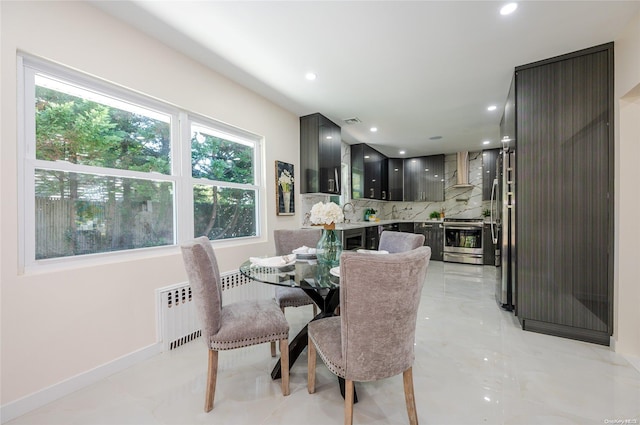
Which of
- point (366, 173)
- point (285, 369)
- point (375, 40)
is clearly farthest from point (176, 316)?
point (366, 173)

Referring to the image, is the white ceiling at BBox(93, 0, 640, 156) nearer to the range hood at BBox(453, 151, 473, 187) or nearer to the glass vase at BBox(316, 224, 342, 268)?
the glass vase at BBox(316, 224, 342, 268)

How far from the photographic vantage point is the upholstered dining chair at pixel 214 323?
148 cm

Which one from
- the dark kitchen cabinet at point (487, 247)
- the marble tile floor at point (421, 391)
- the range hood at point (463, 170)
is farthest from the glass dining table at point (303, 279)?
the range hood at point (463, 170)

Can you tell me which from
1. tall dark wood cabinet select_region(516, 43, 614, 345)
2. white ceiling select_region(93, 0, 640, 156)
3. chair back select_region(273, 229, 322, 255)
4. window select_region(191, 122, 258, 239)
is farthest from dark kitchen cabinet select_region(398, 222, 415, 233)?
window select_region(191, 122, 258, 239)

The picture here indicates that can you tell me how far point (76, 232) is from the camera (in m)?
1.79

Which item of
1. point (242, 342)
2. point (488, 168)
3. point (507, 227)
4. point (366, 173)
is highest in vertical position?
point (488, 168)

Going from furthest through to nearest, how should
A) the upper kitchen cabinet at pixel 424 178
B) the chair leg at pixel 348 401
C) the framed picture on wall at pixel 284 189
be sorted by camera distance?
the upper kitchen cabinet at pixel 424 178
the framed picture on wall at pixel 284 189
the chair leg at pixel 348 401

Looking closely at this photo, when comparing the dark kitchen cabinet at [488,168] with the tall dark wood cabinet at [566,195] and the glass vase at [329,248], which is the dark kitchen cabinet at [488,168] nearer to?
the tall dark wood cabinet at [566,195]

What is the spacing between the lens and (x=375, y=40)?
2.10 m

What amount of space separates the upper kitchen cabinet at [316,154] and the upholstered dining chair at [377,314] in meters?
2.69

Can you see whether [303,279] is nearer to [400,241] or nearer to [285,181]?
[400,241]
